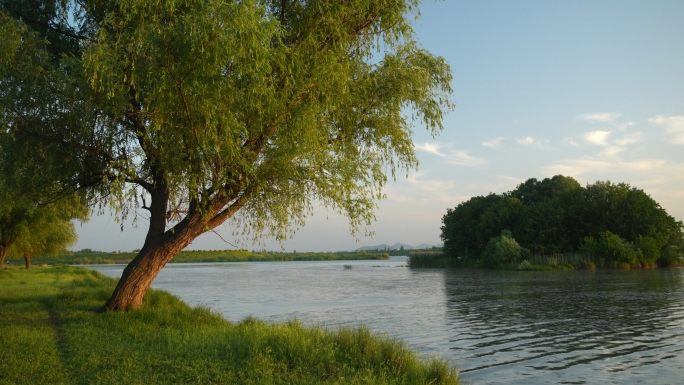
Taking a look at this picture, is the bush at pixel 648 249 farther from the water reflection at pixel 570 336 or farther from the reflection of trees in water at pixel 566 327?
the water reflection at pixel 570 336

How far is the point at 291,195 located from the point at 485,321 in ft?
30.7

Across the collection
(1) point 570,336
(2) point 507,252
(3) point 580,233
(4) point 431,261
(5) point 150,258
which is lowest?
(1) point 570,336

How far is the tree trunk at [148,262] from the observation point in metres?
14.8

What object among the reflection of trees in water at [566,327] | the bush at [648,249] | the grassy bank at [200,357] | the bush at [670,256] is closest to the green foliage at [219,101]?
the grassy bank at [200,357]

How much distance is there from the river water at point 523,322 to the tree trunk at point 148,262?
5.54 m

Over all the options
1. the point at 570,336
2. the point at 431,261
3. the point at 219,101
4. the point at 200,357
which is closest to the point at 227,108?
the point at 219,101

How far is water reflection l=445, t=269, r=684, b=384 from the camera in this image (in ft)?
36.7

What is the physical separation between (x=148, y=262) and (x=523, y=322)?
1229 centimetres

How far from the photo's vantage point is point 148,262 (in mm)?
15070

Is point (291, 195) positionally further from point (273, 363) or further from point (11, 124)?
point (11, 124)

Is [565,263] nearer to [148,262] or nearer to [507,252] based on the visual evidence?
A: [507,252]

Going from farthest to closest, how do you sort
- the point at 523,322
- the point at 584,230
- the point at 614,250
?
the point at 584,230 → the point at 614,250 → the point at 523,322

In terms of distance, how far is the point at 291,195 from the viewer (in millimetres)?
13766

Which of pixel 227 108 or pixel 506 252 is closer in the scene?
pixel 227 108
